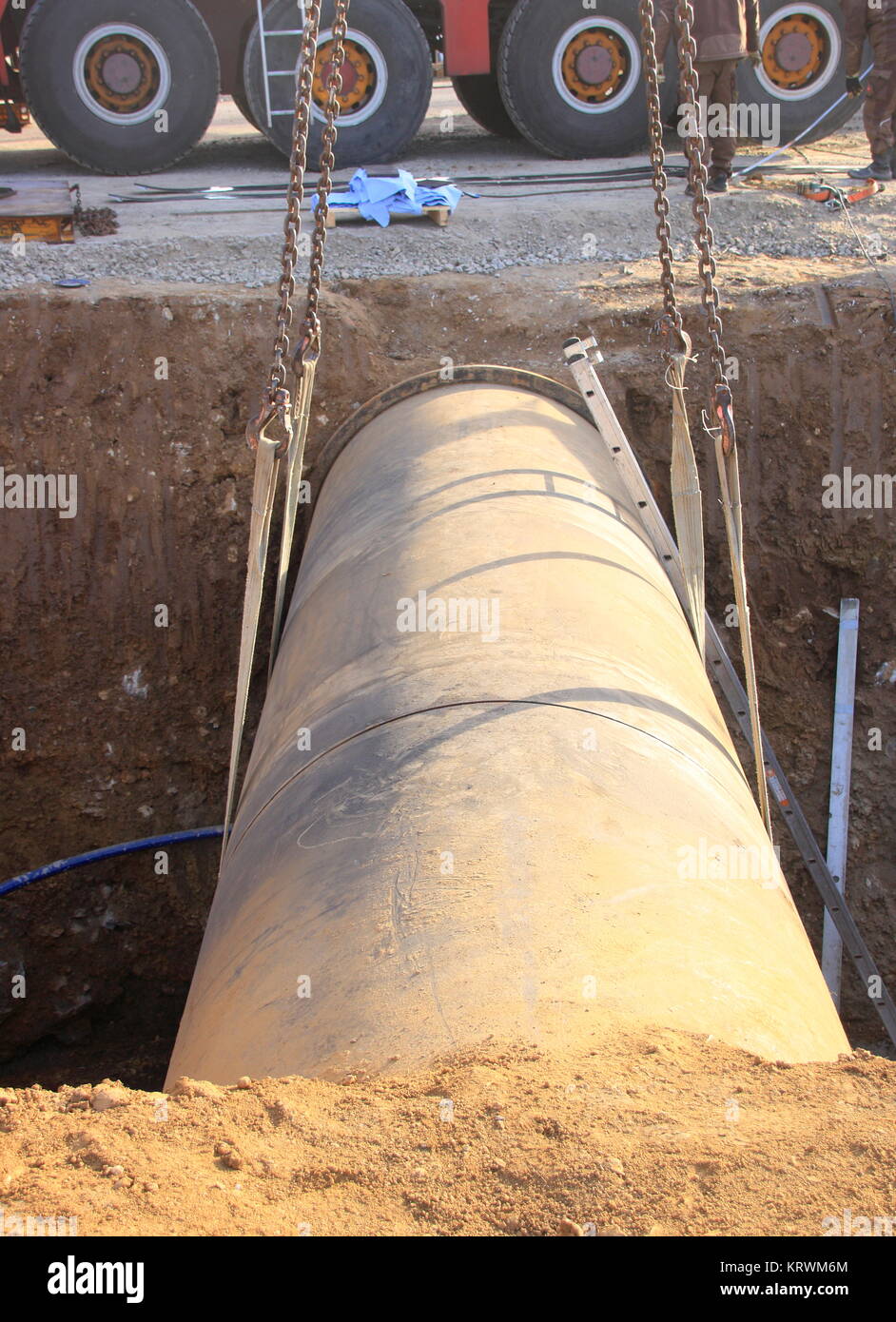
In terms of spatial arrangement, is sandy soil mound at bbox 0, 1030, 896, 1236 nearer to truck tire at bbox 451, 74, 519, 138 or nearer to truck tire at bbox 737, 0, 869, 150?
truck tire at bbox 737, 0, 869, 150

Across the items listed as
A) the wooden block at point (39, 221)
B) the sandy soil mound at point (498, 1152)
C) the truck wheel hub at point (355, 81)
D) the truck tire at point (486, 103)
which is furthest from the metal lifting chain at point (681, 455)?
the truck tire at point (486, 103)

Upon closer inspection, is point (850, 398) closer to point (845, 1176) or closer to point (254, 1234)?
point (845, 1176)

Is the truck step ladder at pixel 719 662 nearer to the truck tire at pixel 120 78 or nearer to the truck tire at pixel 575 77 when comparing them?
the truck tire at pixel 575 77

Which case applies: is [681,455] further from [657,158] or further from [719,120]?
[719,120]

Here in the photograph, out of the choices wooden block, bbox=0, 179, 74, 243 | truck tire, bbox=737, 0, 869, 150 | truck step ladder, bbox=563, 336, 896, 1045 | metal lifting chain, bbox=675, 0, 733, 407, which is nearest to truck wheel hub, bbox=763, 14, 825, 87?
truck tire, bbox=737, 0, 869, 150

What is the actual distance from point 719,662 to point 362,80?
6.87 m

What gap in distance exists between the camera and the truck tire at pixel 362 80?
29.0 feet

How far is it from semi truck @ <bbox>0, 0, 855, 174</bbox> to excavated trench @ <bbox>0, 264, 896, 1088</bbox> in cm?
362

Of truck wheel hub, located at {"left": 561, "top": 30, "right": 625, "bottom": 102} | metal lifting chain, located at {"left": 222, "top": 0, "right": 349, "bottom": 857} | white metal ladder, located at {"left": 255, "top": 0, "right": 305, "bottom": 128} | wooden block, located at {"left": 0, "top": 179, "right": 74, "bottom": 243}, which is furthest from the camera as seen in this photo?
truck wheel hub, located at {"left": 561, "top": 30, "right": 625, "bottom": 102}

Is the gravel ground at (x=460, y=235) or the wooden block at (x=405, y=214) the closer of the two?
the gravel ground at (x=460, y=235)

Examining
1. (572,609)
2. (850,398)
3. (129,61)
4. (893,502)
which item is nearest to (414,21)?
(129,61)

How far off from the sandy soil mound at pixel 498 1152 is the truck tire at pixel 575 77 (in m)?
9.40

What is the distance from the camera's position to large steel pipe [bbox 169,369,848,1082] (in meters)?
1.95

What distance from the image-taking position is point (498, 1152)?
5.35ft
